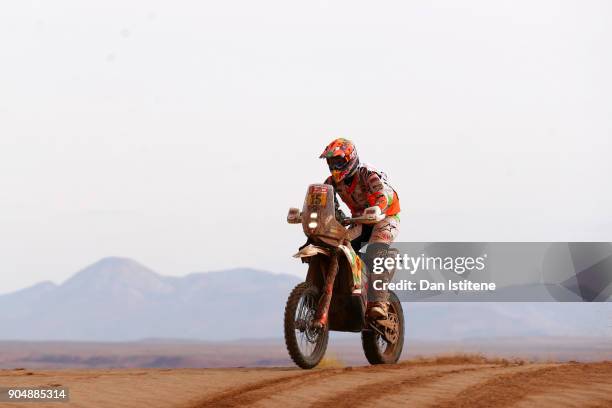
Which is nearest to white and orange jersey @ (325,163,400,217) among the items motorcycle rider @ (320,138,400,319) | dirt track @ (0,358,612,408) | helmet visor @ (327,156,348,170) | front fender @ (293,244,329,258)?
motorcycle rider @ (320,138,400,319)

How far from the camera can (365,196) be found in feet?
58.7

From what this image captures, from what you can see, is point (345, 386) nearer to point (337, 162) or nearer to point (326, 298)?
point (326, 298)

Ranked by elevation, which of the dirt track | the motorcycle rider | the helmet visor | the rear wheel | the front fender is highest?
the helmet visor

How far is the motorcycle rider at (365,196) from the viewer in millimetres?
17516

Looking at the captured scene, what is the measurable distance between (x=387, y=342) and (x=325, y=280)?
8.15 ft

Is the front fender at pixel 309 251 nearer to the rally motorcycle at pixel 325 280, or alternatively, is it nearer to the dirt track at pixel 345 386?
the rally motorcycle at pixel 325 280

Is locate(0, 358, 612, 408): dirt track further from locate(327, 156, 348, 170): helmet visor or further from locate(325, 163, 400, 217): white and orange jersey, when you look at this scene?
locate(327, 156, 348, 170): helmet visor

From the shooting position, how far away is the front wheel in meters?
16.2

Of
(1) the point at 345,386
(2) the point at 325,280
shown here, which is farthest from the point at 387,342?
(1) the point at 345,386

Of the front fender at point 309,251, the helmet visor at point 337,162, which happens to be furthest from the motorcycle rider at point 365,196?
the front fender at point 309,251

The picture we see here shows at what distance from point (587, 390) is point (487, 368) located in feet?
10.3

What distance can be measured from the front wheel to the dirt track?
0.93 feet

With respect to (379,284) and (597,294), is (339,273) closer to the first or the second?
(379,284)

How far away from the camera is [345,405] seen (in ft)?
44.0
